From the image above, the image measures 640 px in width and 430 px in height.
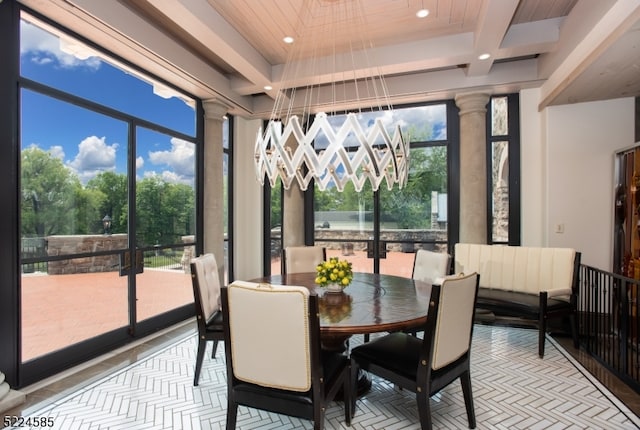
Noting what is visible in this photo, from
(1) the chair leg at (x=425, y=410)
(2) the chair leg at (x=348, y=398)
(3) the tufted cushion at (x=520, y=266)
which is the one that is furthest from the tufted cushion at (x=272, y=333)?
(3) the tufted cushion at (x=520, y=266)

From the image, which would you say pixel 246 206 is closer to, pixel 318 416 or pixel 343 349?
pixel 343 349

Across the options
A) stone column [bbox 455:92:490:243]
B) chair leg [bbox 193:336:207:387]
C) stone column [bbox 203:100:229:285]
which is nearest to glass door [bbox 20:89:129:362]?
stone column [bbox 203:100:229:285]

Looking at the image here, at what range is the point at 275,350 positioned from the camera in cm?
163

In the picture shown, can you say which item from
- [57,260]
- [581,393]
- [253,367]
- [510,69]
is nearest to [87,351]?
[57,260]

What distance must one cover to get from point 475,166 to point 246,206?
11.5 feet

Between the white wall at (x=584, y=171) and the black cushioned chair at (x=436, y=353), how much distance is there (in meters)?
2.84

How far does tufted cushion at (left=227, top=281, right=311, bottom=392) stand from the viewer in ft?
5.18

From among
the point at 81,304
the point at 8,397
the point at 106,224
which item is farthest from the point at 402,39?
the point at 8,397

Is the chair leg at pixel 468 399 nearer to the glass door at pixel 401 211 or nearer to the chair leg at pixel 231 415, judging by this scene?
the chair leg at pixel 231 415

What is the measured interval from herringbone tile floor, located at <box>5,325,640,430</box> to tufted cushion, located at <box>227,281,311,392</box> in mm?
681

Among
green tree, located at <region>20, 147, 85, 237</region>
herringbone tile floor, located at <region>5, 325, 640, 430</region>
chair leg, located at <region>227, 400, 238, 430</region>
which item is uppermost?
green tree, located at <region>20, 147, 85, 237</region>

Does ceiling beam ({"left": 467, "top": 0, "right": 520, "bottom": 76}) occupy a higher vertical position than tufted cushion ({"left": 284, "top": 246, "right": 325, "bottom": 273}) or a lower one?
higher

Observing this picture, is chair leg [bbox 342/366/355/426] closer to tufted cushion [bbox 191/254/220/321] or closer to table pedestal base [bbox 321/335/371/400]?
table pedestal base [bbox 321/335/371/400]

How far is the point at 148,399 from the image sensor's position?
7.78ft
